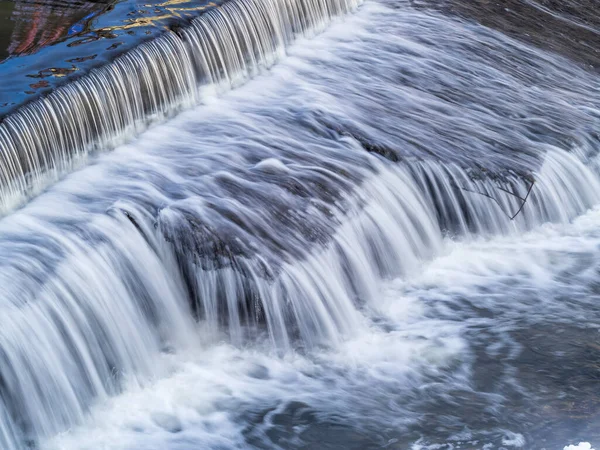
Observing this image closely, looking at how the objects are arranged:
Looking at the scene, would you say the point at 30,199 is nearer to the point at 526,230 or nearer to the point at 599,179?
the point at 526,230

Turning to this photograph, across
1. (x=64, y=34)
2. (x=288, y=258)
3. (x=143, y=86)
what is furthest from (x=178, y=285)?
(x=64, y=34)

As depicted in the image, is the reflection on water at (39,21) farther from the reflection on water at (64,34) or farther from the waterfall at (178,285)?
the waterfall at (178,285)

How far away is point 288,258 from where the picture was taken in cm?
582

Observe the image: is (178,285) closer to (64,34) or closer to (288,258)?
(288,258)

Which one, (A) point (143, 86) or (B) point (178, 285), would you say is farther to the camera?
(A) point (143, 86)


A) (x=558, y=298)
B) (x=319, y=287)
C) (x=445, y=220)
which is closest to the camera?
(x=319, y=287)

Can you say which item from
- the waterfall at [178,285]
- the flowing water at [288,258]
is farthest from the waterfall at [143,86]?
the waterfall at [178,285]

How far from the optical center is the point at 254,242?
581 cm

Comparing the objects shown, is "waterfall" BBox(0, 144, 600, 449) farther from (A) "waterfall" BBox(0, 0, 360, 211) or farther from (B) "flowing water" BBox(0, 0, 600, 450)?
(A) "waterfall" BBox(0, 0, 360, 211)

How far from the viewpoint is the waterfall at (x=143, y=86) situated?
19.8 ft

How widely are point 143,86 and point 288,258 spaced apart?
183cm

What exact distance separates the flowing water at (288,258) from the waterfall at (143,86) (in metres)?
0.02

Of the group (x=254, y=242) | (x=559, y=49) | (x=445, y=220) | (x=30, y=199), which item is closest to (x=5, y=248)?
(x=30, y=199)

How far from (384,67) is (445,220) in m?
Answer: 2.05
